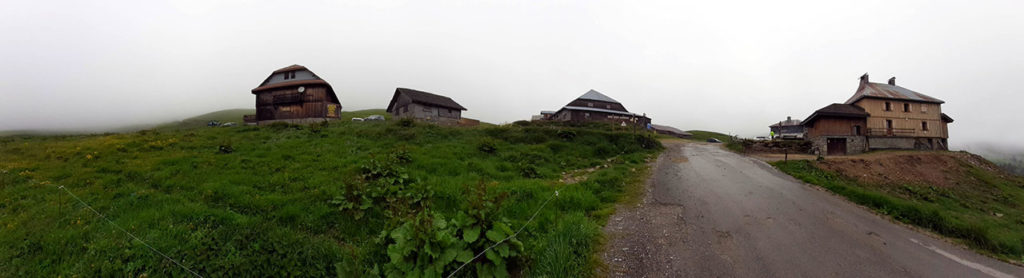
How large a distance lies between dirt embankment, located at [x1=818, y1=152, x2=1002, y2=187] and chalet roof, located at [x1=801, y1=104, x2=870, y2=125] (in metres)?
6.30

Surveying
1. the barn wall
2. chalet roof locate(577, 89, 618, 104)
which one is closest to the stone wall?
the barn wall

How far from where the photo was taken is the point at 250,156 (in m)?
12.8

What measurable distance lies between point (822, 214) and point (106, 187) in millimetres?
20240

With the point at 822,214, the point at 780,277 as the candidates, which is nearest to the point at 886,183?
the point at 822,214

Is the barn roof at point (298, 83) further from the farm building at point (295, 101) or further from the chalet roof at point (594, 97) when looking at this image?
the chalet roof at point (594, 97)

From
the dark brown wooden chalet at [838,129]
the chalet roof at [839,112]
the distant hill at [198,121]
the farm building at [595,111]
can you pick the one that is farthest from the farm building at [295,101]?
the chalet roof at [839,112]

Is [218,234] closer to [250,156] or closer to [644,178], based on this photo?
[250,156]

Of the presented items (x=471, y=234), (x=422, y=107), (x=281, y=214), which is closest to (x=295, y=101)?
(x=422, y=107)

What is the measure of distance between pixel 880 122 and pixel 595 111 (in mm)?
32454

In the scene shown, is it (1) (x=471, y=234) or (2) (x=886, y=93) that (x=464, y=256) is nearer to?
(1) (x=471, y=234)

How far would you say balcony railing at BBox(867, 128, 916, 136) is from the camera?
31891mm

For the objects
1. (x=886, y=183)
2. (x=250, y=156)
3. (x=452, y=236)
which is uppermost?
(x=250, y=156)

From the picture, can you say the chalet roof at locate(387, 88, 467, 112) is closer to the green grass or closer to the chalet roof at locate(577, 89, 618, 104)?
the chalet roof at locate(577, 89, 618, 104)

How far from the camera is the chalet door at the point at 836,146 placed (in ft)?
92.0
